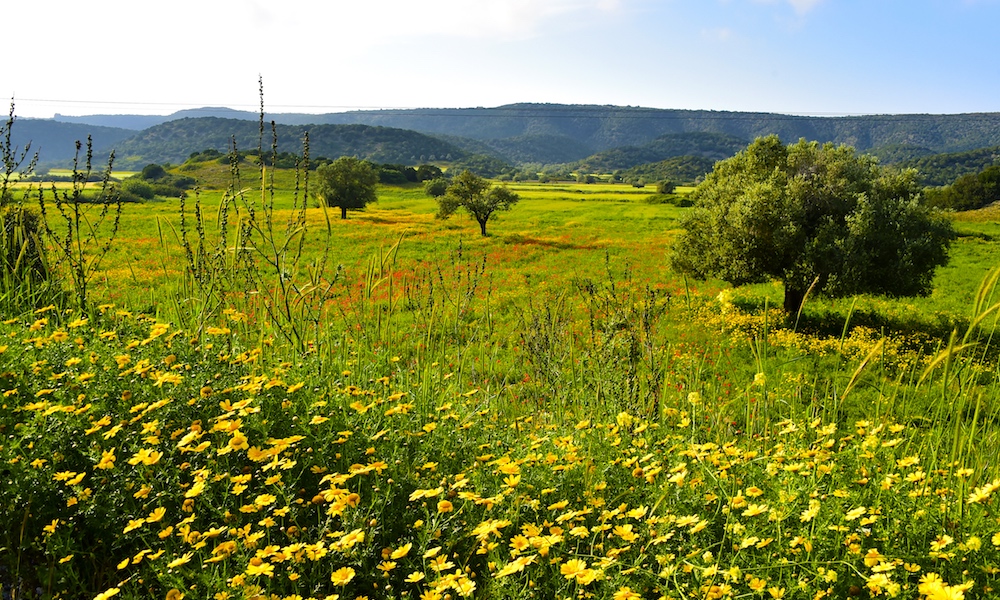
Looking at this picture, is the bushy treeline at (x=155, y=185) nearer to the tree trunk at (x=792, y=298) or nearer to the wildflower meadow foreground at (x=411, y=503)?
the tree trunk at (x=792, y=298)

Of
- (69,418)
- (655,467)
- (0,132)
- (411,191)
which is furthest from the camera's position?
(411,191)

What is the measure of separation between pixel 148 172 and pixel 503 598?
14454 cm

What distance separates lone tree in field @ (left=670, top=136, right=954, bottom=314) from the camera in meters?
16.1

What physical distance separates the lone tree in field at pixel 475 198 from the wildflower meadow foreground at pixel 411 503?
42607 mm

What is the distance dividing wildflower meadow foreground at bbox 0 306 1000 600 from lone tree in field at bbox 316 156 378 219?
194 ft

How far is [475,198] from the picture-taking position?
46.8 m

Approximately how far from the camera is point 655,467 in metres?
3.17

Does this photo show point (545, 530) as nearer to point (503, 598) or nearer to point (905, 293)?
point (503, 598)

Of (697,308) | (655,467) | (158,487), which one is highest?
(655,467)

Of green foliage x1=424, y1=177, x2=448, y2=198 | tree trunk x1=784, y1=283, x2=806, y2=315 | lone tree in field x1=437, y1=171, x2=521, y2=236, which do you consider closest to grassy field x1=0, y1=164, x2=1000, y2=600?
tree trunk x1=784, y1=283, x2=806, y2=315

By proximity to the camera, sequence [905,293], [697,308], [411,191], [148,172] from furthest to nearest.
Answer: [148,172]
[411,191]
[697,308]
[905,293]

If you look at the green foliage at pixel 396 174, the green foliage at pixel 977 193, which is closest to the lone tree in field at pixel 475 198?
the green foliage at pixel 977 193

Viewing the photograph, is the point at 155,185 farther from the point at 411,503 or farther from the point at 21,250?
the point at 411,503

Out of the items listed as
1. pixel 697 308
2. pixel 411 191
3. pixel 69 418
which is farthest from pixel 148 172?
pixel 69 418
